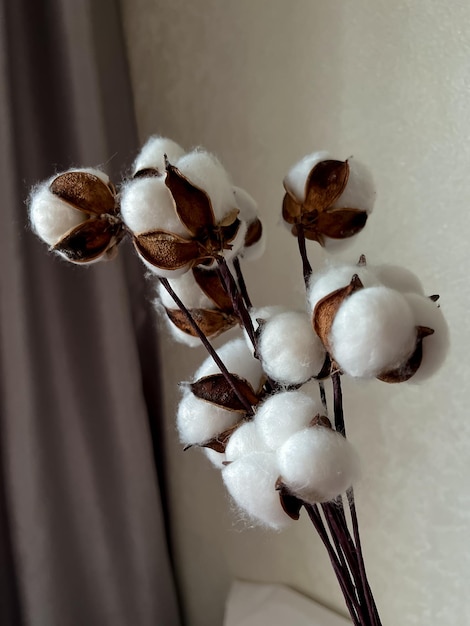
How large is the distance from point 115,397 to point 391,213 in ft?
1.91

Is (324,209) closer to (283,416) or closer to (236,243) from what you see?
(236,243)

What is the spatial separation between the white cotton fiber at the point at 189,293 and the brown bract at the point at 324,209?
10 cm

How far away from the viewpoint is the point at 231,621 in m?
1.01

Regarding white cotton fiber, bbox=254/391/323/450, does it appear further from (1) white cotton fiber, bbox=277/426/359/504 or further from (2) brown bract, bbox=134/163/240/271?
(2) brown bract, bbox=134/163/240/271

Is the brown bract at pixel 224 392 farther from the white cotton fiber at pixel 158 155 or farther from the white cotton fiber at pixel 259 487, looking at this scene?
the white cotton fiber at pixel 158 155

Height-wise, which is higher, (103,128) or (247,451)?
(103,128)

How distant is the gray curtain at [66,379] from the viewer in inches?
38.2

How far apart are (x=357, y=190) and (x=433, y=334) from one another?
0.53 ft

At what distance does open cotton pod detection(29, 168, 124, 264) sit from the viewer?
1.58ft

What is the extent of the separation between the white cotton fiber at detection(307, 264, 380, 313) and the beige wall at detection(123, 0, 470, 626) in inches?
13.8

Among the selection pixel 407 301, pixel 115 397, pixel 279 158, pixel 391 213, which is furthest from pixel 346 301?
pixel 115 397

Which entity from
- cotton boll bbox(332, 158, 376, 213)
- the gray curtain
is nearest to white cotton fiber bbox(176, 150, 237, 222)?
cotton boll bbox(332, 158, 376, 213)

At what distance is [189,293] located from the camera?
21.6 inches

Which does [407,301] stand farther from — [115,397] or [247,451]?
[115,397]
